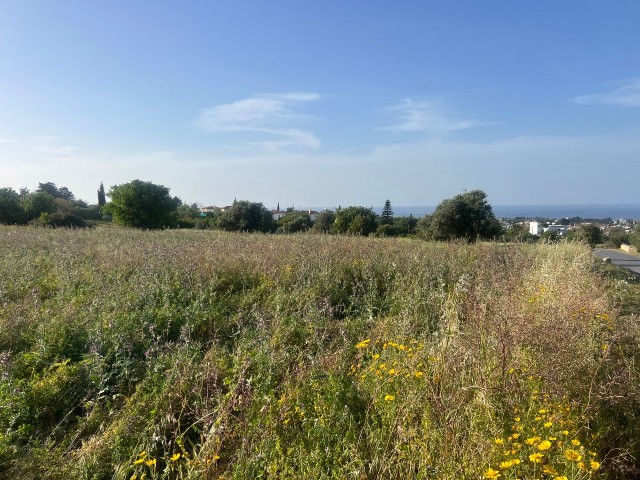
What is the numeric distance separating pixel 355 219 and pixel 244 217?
10918 mm

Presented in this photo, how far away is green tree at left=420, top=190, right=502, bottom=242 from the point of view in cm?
1983

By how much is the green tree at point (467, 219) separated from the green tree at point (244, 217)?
2044 cm

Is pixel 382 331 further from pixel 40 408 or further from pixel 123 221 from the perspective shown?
pixel 123 221

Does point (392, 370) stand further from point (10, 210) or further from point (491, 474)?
point (10, 210)

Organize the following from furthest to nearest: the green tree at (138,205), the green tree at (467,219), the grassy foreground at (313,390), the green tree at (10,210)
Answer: the green tree at (138,205)
the green tree at (10,210)
the green tree at (467,219)
the grassy foreground at (313,390)

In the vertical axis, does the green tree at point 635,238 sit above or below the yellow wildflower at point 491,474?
above

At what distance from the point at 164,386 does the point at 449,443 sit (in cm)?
233

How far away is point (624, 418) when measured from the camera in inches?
112

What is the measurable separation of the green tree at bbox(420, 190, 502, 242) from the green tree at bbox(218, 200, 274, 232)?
20.4 metres

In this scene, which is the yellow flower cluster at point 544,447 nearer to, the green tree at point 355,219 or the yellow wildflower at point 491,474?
the yellow wildflower at point 491,474

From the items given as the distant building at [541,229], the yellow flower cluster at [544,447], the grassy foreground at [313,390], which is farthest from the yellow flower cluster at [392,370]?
the distant building at [541,229]

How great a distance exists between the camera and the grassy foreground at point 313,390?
2.44m

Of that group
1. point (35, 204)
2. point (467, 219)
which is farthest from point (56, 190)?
point (467, 219)

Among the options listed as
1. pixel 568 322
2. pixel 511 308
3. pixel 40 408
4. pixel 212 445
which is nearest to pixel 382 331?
pixel 511 308
